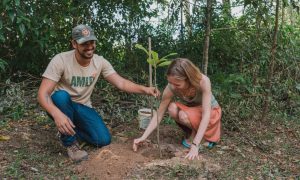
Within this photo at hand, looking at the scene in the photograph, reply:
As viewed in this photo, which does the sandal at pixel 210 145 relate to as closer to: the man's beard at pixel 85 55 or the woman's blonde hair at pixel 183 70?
the woman's blonde hair at pixel 183 70

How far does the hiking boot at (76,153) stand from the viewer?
140 inches

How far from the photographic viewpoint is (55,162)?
3592 mm

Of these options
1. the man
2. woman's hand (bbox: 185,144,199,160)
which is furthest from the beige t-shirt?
woman's hand (bbox: 185,144,199,160)

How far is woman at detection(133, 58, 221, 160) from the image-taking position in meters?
3.47

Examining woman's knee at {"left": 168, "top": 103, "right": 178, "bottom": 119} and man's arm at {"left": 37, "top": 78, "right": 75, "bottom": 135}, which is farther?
woman's knee at {"left": 168, "top": 103, "right": 178, "bottom": 119}

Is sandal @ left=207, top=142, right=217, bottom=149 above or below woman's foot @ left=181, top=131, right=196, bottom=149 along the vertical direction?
below

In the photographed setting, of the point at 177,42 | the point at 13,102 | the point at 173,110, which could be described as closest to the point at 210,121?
the point at 173,110

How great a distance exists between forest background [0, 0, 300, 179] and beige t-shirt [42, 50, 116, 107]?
670 millimetres

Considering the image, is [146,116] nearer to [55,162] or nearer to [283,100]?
[55,162]

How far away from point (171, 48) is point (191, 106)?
2.66 meters

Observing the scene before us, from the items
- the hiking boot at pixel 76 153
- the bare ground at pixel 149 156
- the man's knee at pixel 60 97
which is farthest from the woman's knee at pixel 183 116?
the man's knee at pixel 60 97

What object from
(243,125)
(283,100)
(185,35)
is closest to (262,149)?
(243,125)

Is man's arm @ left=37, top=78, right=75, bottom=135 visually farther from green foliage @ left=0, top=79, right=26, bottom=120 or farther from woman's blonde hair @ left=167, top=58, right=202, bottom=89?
green foliage @ left=0, top=79, right=26, bottom=120

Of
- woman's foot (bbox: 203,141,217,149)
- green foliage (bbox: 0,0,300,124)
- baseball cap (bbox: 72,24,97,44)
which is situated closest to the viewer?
baseball cap (bbox: 72,24,97,44)
